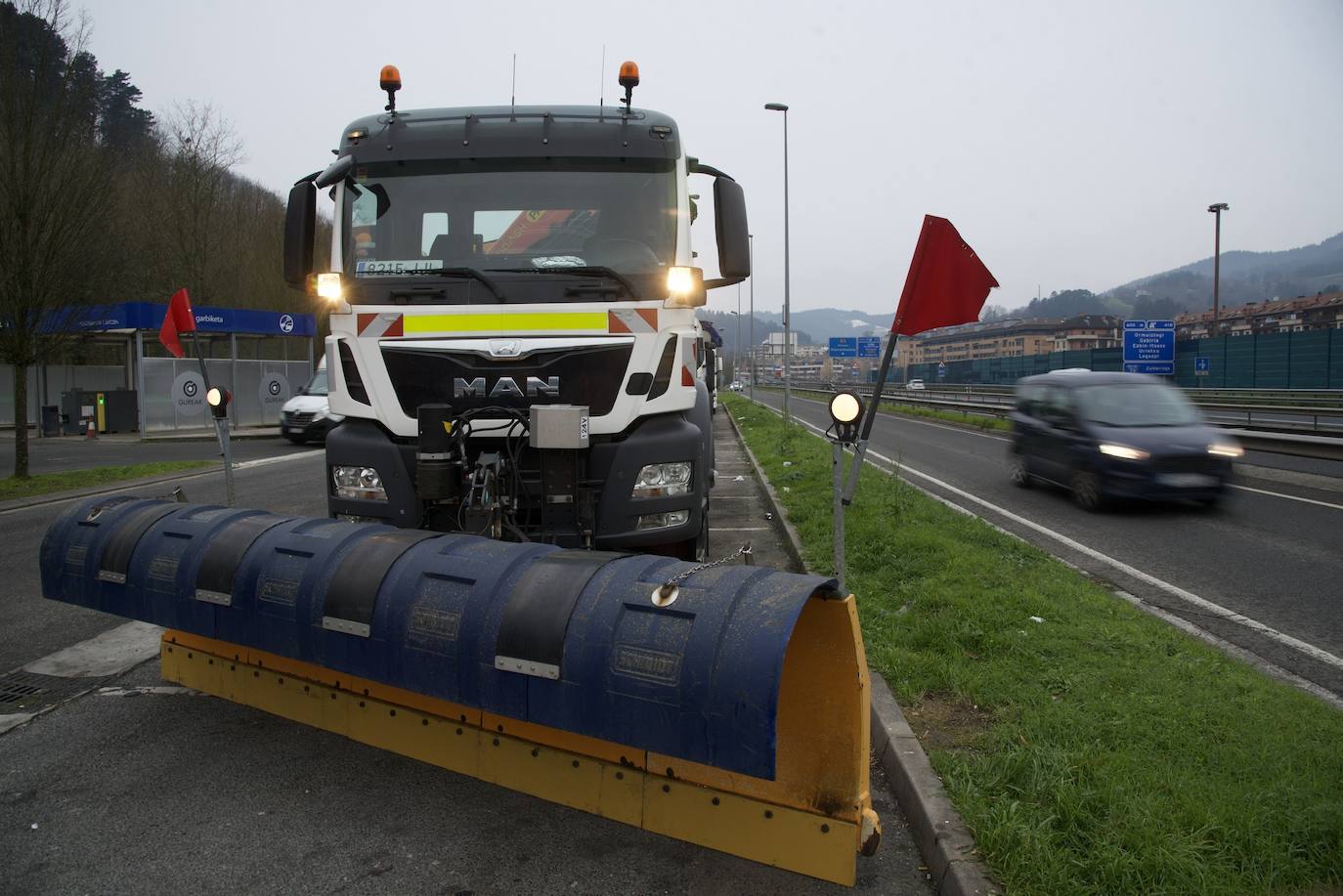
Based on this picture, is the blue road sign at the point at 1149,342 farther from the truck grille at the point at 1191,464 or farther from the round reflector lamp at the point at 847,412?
the round reflector lamp at the point at 847,412

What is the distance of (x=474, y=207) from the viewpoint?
16.8 ft

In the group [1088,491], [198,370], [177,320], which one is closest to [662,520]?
[177,320]

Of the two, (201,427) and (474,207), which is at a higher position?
(474,207)

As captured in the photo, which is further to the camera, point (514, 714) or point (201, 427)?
point (201, 427)

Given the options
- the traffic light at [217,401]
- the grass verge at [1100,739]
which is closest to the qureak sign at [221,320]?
the traffic light at [217,401]

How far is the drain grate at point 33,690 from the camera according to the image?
448cm

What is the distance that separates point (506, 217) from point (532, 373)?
105 centimetres

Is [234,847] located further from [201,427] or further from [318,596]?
[201,427]

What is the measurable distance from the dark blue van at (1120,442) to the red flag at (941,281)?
24.2 ft

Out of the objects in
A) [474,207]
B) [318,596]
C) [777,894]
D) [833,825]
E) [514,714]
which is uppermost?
[474,207]

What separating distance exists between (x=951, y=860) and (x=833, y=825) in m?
0.52

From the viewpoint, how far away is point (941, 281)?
178 inches

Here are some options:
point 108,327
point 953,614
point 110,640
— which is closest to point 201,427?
point 108,327

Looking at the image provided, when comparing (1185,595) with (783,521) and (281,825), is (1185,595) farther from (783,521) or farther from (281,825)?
(281,825)
